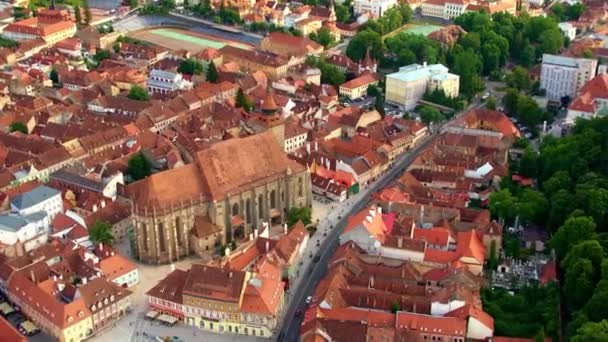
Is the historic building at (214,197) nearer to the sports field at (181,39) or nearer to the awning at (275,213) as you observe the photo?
the awning at (275,213)

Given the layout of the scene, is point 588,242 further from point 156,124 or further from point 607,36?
point 607,36

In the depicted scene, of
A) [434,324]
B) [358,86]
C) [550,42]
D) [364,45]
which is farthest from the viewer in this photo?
[550,42]

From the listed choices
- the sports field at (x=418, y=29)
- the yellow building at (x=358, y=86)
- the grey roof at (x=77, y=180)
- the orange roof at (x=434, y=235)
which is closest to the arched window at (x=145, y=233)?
the grey roof at (x=77, y=180)

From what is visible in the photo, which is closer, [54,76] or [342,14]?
[54,76]

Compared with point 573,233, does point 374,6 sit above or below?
above

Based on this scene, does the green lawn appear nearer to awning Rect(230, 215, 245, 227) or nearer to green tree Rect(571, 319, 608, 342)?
awning Rect(230, 215, 245, 227)

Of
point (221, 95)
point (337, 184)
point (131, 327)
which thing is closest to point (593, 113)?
point (337, 184)

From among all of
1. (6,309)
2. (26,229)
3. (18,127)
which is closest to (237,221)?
(26,229)

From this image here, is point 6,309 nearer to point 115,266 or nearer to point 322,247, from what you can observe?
point 115,266
